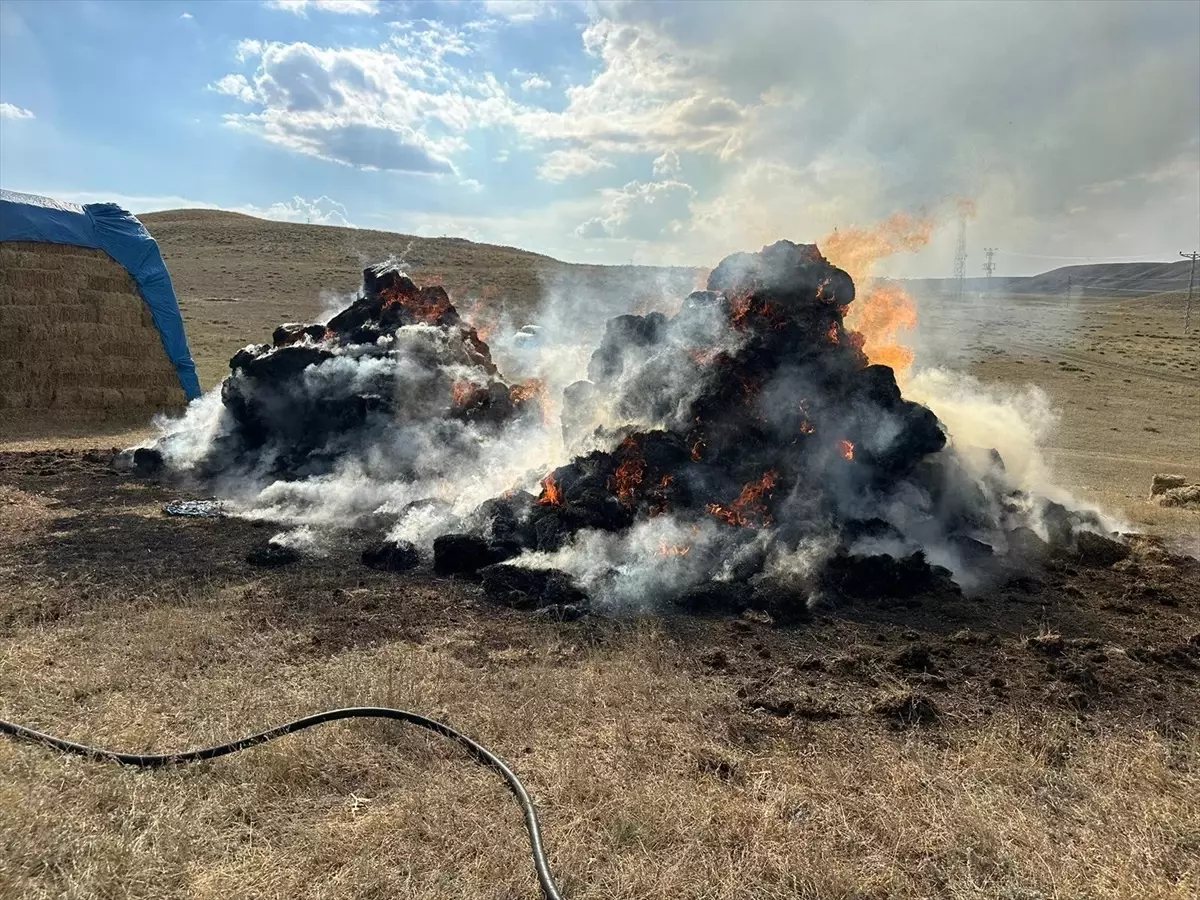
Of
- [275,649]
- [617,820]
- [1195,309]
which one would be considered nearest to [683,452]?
[275,649]

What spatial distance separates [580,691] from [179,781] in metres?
2.73

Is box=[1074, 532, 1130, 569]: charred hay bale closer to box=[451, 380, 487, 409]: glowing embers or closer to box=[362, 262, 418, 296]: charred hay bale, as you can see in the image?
box=[451, 380, 487, 409]: glowing embers

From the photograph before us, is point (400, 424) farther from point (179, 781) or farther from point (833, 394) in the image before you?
point (179, 781)

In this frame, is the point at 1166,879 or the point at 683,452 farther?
the point at 683,452

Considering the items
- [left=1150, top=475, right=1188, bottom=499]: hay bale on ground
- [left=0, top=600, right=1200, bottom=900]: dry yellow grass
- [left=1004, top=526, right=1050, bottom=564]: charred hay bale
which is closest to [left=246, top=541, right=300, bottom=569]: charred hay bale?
[left=0, top=600, right=1200, bottom=900]: dry yellow grass

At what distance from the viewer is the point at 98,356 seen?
20.1 metres

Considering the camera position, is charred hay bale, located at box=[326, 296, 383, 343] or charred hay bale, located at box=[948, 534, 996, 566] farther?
charred hay bale, located at box=[326, 296, 383, 343]

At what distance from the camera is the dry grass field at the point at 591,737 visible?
12.6ft

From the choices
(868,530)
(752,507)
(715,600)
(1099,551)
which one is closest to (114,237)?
(752,507)

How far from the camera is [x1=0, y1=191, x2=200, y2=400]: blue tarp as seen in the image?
782 inches

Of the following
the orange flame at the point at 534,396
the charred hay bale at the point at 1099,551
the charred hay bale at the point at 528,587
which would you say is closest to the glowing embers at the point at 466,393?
the orange flame at the point at 534,396

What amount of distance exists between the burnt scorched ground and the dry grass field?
0.04 metres

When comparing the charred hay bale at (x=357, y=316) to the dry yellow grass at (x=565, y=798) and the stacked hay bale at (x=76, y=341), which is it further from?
the dry yellow grass at (x=565, y=798)

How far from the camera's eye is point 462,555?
920 centimetres
